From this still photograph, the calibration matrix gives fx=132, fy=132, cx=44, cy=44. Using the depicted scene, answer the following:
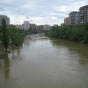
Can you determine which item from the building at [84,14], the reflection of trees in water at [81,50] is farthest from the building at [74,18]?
the reflection of trees in water at [81,50]

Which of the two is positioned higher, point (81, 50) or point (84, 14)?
point (84, 14)

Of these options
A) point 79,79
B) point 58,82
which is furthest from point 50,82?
point 79,79

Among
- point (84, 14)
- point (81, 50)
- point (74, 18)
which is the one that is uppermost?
point (84, 14)

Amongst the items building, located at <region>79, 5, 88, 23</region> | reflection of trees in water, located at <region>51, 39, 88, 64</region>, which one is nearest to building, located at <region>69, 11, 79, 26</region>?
building, located at <region>79, 5, 88, 23</region>

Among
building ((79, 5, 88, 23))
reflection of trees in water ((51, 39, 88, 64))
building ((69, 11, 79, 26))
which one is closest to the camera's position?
reflection of trees in water ((51, 39, 88, 64))

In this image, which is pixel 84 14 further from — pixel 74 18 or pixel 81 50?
pixel 81 50

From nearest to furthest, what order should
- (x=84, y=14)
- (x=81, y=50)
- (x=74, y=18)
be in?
1. (x=81, y=50)
2. (x=84, y=14)
3. (x=74, y=18)

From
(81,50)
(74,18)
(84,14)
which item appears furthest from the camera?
(74,18)

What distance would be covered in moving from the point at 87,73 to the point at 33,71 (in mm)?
4034

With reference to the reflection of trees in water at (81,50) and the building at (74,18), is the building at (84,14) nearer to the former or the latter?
the building at (74,18)

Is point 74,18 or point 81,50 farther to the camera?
point 74,18

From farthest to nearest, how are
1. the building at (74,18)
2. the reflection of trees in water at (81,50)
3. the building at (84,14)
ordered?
the building at (74,18) < the building at (84,14) < the reflection of trees in water at (81,50)

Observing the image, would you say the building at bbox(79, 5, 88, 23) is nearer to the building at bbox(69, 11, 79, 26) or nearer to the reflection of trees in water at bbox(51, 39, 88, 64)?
the building at bbox(69, 11, 79, 26)

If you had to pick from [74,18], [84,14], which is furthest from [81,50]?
[74,18]
